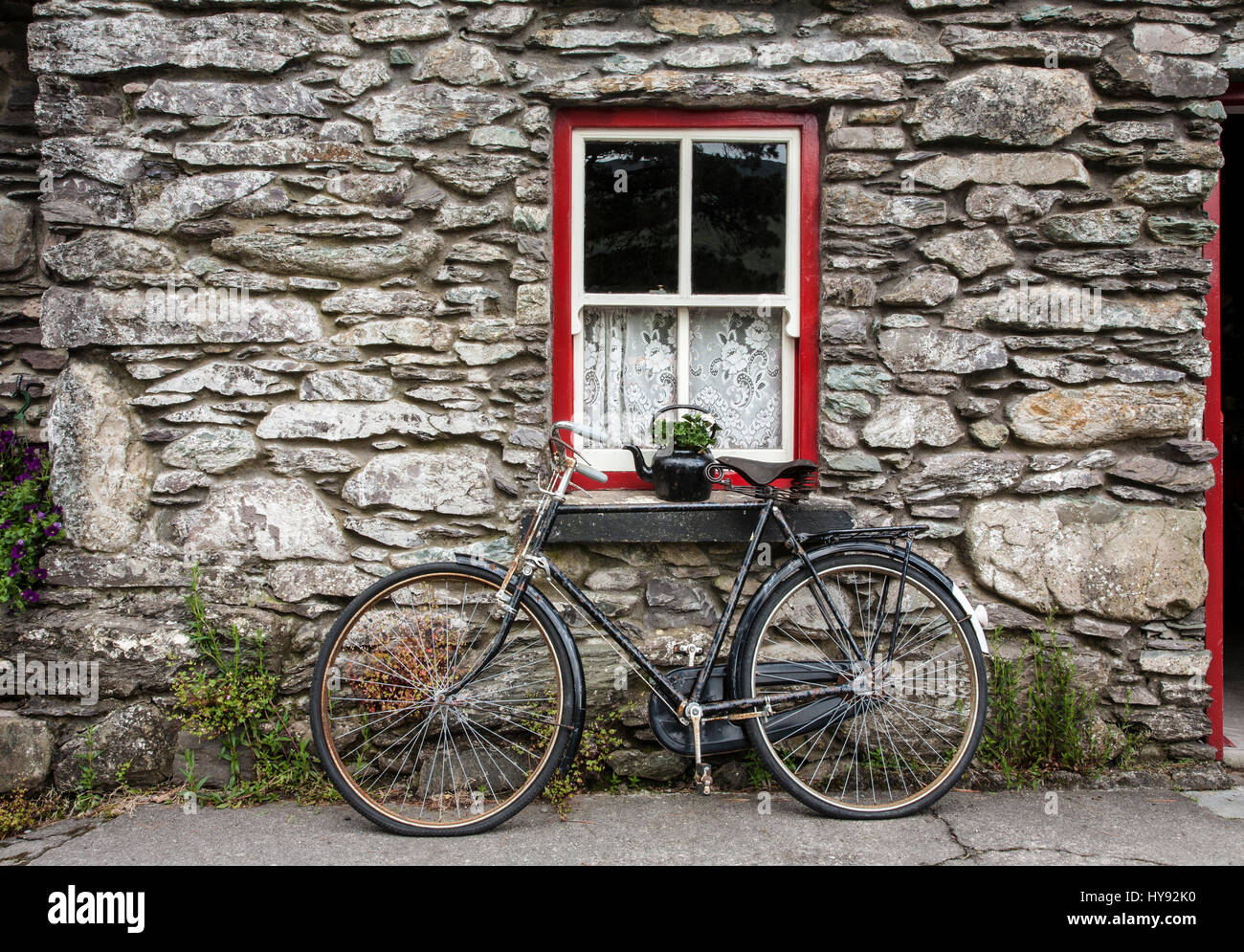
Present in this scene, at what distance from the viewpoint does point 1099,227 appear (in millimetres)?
3748

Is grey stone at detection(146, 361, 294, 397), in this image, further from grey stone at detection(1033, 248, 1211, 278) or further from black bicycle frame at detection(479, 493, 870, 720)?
grey stone at detection(1033, 248, 1211, 278)

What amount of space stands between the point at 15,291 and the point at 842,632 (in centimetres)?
390

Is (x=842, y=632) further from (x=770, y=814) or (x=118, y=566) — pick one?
(x=118, y=566)

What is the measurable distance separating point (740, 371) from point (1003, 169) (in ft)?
4.45

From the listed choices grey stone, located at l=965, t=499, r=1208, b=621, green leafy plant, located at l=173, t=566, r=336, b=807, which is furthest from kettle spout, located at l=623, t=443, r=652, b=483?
green leafy plant, located at l=173, t=566, r=336, b=807

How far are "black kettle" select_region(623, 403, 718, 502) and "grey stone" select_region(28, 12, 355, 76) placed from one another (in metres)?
2.10

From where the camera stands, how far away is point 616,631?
3.40 m

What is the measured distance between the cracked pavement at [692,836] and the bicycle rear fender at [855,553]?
0.61 meters

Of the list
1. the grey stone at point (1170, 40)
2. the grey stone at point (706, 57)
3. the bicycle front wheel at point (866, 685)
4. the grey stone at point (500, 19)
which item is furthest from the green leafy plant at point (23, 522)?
the grey stone at point (1170, 40)

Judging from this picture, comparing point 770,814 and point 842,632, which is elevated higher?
point 842,632

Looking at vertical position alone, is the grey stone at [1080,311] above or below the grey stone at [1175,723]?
above

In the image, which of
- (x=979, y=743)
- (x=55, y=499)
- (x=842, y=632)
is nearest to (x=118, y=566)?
(x=55, y=499)

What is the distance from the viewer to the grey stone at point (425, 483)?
3.70 metres

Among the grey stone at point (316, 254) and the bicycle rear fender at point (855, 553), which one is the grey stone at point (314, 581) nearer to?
the grey stone at point (316, 254)
